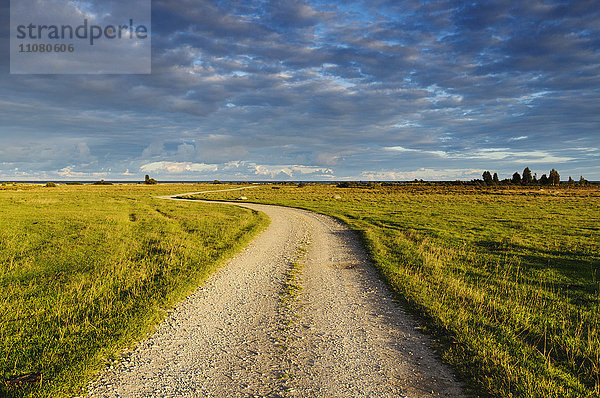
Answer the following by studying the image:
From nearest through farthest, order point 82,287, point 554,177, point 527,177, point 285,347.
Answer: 1. point 285,347
2. point 82,287
3. point 554,177
4. point 527,177

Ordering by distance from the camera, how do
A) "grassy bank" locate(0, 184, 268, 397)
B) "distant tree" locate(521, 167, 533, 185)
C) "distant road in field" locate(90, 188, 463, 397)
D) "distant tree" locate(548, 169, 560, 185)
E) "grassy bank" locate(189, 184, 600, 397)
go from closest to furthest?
"distant road in field" locate(90, 188, 463, 397) → "grassy bank" locate(189, 184, 600, 397) → "grassy bank" locate(0, 184, 268, 397) → "distant tree" locate(548, 169, 560, 185) → "distant tree" locate(521, 167, 533, 185)

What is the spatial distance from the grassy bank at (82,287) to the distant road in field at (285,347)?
80cm

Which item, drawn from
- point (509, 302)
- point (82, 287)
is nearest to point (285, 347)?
point (509, 302)

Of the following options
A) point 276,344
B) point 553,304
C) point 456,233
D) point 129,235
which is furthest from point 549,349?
point 129,235

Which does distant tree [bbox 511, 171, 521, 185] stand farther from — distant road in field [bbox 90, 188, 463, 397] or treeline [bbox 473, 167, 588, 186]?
distant road in field [bbox 90, 188, 463, 397]

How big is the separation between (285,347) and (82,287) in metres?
8.70

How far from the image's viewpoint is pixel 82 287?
442 inches

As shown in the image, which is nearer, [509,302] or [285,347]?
[285,347]

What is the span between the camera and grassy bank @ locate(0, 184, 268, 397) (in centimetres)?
640

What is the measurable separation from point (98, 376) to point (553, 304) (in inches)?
525

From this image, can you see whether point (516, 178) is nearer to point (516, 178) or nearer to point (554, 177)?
point (516, 178)

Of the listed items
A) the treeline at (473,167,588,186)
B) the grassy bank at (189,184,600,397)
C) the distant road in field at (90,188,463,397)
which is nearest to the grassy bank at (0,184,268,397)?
the distant road in field at (90,188,463,397)

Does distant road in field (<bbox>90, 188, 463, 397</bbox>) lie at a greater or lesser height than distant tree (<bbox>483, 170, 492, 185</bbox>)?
lesser

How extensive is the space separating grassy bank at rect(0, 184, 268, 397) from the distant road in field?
31.3 inches
